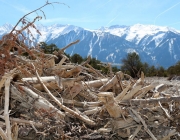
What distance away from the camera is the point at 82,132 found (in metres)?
3.11

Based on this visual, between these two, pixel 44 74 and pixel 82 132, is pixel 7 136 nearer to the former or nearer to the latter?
pixel 82 132

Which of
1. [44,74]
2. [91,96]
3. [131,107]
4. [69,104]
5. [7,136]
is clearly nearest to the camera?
[7,136]

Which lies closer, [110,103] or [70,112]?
[110,103]

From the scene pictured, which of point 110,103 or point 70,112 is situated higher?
point 110,103

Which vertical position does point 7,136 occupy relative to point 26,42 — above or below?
below

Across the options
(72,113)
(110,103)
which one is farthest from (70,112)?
(110,103)

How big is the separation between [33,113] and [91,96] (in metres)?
1.06

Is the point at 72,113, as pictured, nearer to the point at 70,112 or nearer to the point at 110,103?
the point at 70,112

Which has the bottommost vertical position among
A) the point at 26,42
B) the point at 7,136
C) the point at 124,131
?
the point at 124,131

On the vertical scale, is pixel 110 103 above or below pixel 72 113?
above

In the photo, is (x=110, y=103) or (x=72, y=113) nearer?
(x=110, y=103)

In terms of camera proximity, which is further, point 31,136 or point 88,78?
point 88,78

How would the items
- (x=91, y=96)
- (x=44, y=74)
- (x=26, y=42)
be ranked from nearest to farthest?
(x=26, y=42) < (x=91, y=96) < (x=44, y=74)

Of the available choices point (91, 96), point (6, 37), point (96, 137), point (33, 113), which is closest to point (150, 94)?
point (91, 96)
